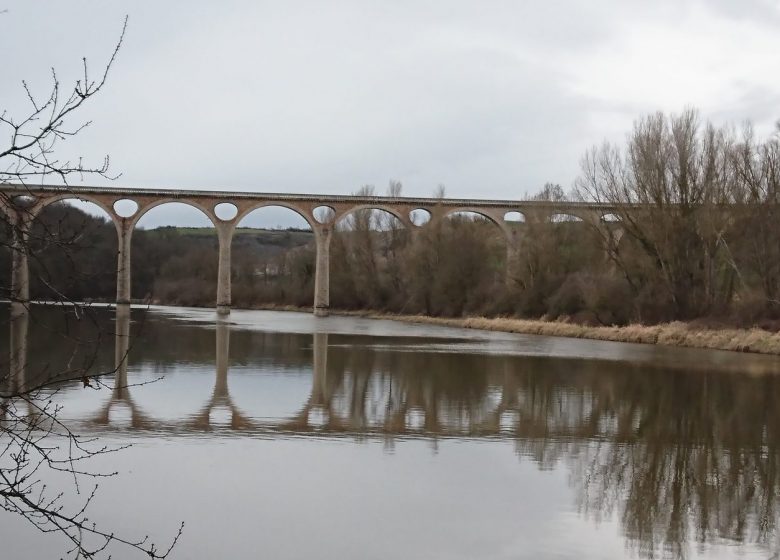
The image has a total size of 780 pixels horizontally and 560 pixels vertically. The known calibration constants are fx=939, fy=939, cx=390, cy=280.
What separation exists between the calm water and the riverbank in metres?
9.84

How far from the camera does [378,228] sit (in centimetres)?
6869

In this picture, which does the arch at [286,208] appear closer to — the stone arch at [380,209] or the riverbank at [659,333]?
the stone arch at [380,209]

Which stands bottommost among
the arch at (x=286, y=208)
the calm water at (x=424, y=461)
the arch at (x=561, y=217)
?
the calm water at (x=424, y=461)

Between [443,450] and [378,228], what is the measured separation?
58641 millimetres

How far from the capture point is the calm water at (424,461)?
22.3 feet

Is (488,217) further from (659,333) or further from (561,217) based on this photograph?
(659,333)

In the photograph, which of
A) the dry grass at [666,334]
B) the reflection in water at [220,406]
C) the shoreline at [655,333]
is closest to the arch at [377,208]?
the shoreline at [655,333]

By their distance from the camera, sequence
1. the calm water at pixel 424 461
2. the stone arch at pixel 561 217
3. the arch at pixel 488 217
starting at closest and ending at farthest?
1. the calm water at pixel 424 461
2. the stone arch at pixel 561 217
3. the arch at pixel 488 217

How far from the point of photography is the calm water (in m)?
6.80

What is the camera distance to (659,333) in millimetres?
33719

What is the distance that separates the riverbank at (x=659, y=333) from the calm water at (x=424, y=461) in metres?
9.84

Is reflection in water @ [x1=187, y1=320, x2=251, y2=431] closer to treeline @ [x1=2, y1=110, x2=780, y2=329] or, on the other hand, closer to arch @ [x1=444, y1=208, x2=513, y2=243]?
treeline @ [x1=2, y1=110, x2=780, y2=329]

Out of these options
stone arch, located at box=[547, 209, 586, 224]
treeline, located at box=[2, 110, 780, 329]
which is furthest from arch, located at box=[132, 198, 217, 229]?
stone arch, located at box=[547, 209, 586, 224]

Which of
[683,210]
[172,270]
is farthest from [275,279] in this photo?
[683,210]
